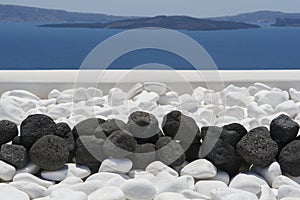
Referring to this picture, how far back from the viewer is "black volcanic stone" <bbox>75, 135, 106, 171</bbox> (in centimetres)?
159

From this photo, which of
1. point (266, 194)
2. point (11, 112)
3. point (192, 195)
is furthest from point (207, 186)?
point (11, 112)

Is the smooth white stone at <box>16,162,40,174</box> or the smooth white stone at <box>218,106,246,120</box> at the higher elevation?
the smooth white stone at <box>218,106,246,120</box>

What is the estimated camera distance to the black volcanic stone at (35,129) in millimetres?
1638

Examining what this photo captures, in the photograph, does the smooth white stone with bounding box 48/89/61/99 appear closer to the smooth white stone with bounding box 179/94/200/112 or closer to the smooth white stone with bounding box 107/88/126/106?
the smooth white stone with bounding box 107/88/126/106

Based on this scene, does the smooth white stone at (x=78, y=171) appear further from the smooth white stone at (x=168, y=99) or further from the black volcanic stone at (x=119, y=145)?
the smooth white stone at (x=168, y=99)

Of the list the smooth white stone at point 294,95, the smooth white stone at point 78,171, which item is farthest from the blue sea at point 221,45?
the smooth white stone at point 78,171

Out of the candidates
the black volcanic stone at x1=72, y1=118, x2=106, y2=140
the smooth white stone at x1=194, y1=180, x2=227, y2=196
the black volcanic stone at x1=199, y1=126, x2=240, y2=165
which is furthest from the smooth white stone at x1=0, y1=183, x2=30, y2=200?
the black volcanic stone at x1=199, y1=126, x2=240, y2=165

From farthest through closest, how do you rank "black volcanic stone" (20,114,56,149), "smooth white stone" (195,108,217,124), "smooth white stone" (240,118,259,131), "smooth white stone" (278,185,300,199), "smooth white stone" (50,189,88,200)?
"smooth white stone" (195,108,217,124) < "smooth white stone" (240,118,259,131) < "black volcanic stone" (20,114,56,149) < "smooth white stone" (278,185,300,199) < "smooth white stone" (50,189,88,200)

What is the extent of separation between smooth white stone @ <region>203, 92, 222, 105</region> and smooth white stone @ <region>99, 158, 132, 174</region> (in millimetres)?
896

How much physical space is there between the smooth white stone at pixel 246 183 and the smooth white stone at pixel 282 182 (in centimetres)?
7

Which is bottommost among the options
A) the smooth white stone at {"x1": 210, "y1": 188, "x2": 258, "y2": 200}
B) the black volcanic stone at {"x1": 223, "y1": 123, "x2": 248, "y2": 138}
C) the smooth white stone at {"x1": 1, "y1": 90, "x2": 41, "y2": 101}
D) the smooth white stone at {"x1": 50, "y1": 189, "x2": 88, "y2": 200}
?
the smooth white stone at {"x1": 1, "y1": 90, "x2": 41, "y2": 101}

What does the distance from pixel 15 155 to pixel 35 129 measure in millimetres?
119

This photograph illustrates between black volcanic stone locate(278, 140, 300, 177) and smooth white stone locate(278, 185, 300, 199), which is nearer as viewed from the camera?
smooth white stone locate(278, 185, 300, 199)

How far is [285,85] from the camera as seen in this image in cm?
279
